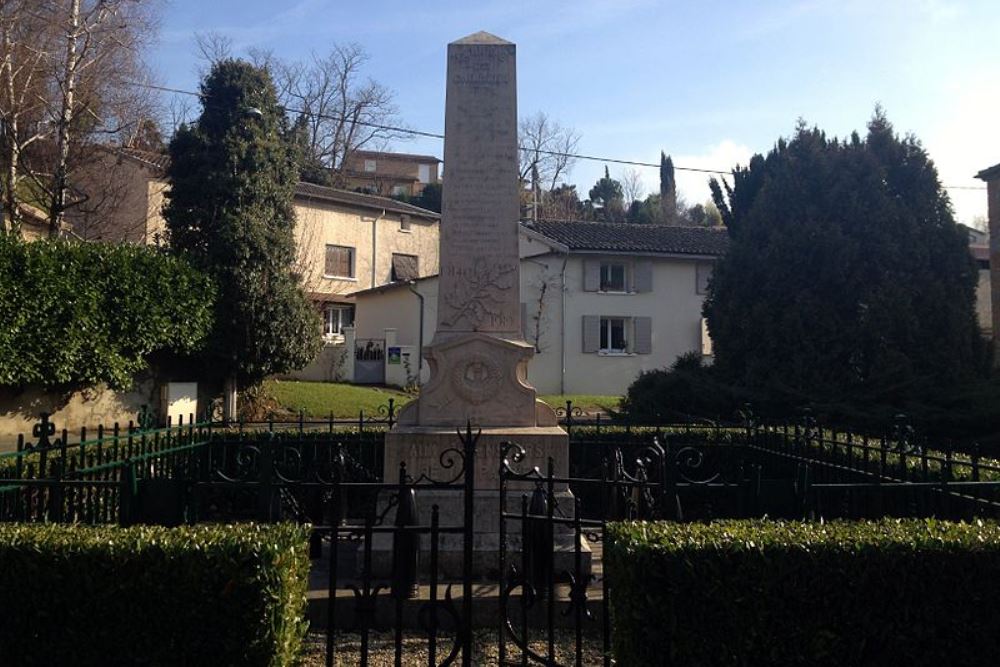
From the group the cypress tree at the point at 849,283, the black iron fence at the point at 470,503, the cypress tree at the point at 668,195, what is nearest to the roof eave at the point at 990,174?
the cypress tree at the point at 849,283

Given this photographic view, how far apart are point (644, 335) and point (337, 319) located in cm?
1305

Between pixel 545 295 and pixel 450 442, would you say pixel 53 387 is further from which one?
pixel 545 295

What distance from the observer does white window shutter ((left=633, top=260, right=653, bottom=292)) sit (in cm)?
3216

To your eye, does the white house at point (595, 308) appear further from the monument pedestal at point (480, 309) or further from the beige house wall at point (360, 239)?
the monument pedestal at point (480, 309)

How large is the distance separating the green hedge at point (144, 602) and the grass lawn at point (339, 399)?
62.8 ft

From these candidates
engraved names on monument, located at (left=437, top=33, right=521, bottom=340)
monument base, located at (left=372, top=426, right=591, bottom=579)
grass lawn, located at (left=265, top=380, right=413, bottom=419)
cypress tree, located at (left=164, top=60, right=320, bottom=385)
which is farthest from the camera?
grass lawn, located at (left=265, top=380, right=413, bottom=419)

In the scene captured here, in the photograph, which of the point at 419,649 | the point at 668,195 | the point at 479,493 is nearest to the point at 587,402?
the point at 479,493

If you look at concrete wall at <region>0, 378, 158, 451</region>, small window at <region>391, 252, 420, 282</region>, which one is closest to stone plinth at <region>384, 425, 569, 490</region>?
concrete wall at <region>0, 378, 158, 451</region>

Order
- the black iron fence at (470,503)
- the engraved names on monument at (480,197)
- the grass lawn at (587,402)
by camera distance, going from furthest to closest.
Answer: the grass lawn at (587,402) < the engraved names on monument at (480,197) < the black iron fence at (470,503)

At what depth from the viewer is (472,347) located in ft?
26.6

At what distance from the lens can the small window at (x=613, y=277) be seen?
32.1 m

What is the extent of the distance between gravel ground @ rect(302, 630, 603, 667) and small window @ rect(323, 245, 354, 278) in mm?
32404

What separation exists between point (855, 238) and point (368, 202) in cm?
2497

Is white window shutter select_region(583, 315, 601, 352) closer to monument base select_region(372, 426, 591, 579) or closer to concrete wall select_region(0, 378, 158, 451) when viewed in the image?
concrete wall select_region(0, 378, 158, 451)
